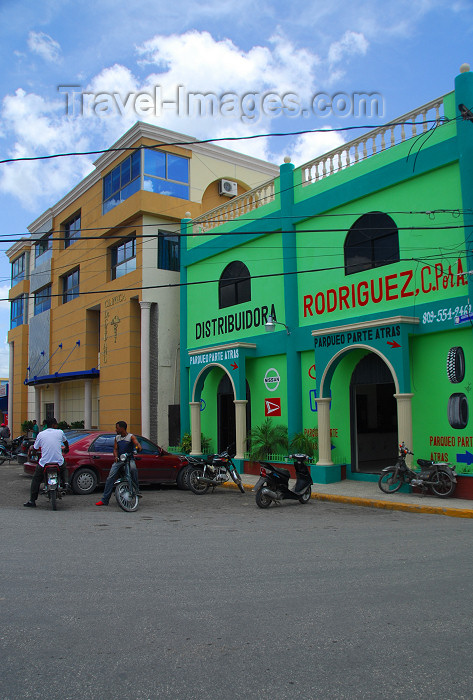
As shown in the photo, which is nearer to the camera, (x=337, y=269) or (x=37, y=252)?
(x=337, y=269)

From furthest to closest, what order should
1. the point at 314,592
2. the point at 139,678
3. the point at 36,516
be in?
1. the point at 36,516
2. the point at 314,592
3. the point at 139,678

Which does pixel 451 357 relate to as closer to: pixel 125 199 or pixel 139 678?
pixel 139 678

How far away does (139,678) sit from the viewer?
3.60 meters

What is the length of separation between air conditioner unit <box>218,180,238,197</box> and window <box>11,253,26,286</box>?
17.5 meters

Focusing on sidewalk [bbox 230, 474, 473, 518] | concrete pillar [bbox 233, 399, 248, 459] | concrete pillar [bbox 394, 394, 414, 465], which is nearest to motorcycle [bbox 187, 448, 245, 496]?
sidewalk [bbox 230, 474, 473, 518]

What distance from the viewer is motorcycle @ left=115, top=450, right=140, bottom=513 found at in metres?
10.3

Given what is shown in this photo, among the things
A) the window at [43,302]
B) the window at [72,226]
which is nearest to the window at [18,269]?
the window at [43,302]

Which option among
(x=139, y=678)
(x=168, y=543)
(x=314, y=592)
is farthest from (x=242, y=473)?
(x=139, y=678)

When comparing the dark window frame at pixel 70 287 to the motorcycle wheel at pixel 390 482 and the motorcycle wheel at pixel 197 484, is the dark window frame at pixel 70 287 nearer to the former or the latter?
the motorcycle wheel at pixel 197 484

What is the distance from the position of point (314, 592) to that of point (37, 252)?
107 feet

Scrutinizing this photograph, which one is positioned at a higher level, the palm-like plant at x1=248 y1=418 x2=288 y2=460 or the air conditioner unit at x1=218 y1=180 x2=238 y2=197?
the air conditioner unit at x1=218 y1=180 x2=238 y2=197

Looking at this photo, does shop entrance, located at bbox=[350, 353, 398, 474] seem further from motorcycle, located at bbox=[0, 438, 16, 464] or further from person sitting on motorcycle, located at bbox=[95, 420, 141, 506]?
motorcycle, located at bbox=[0, 438, 16, 464]

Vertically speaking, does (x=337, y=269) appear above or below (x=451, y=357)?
above

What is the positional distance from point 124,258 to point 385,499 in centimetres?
1574
